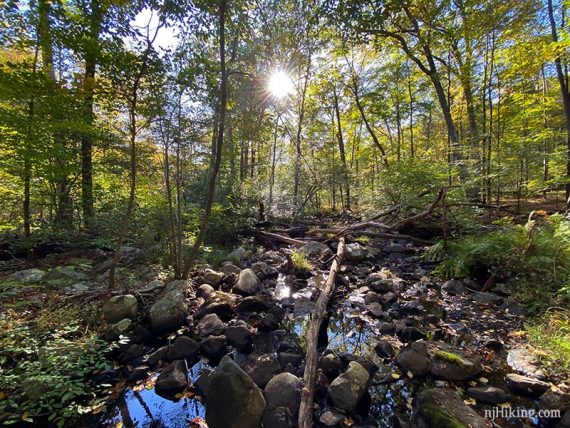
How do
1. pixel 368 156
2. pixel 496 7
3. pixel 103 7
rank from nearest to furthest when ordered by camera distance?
pixel 103 7 < pixel 496 7 < pixel 368 156

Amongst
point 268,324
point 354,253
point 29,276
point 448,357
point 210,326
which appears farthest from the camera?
point 354,253

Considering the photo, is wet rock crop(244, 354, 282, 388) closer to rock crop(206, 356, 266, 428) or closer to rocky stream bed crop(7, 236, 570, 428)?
rocky stream bed crop(7, 236, 570, 428)

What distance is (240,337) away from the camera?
12.1ft

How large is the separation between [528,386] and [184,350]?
12.4 feet

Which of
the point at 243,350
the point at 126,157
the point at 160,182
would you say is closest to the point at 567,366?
the point at 243,350

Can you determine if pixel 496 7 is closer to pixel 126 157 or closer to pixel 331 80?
pixel 331 80

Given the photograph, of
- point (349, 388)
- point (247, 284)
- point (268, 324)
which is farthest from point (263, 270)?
point (349, 388)

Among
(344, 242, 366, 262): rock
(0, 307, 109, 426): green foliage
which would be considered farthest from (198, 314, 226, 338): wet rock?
(344, 242, 366, 262): rock

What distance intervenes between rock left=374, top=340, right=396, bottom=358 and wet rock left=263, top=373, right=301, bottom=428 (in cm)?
129

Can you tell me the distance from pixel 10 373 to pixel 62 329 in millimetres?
725

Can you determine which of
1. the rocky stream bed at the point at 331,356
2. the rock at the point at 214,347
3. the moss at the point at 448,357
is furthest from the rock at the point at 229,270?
the moss at the point at 448,357

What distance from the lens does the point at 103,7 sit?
152 inches

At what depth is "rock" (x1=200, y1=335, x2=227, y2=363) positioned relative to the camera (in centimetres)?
344

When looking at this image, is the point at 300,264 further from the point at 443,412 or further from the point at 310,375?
the point at 443,412
